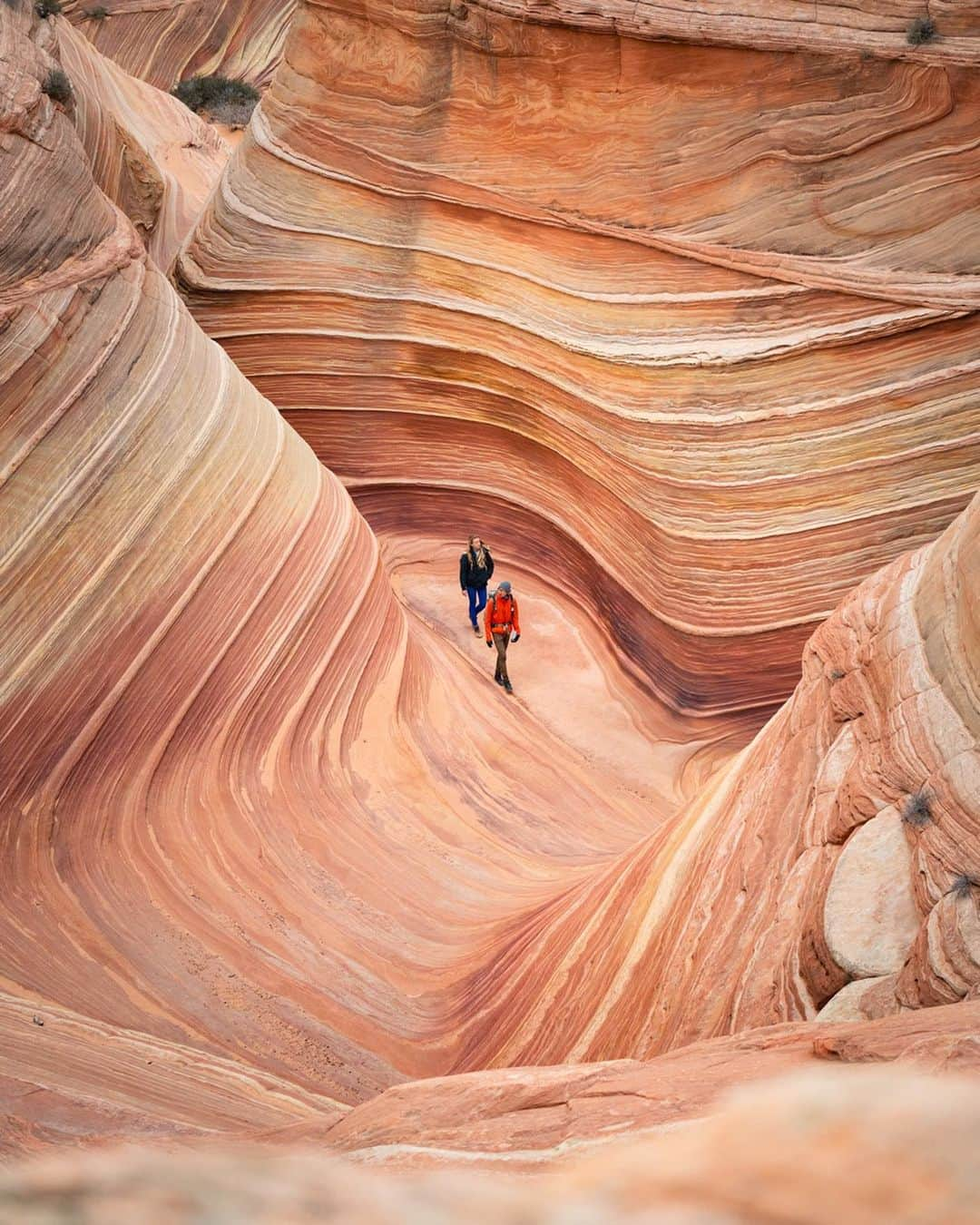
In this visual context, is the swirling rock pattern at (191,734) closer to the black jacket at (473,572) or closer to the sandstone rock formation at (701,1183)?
the black jacket at (473,572)

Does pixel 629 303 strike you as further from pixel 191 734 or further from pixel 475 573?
pixel 191 734

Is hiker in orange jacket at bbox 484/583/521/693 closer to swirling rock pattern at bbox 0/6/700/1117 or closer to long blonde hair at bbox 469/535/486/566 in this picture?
long blonde hair at bbox 469/535/486/566

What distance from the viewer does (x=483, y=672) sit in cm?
960

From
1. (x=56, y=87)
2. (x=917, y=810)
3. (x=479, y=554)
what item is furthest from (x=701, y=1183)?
(x=479, y=554)

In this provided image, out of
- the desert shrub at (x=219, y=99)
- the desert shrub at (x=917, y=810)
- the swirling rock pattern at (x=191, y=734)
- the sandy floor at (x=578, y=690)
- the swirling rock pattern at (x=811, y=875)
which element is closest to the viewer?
the swirling rock pattern at (x=811, y=875)

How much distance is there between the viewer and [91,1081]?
4418mm

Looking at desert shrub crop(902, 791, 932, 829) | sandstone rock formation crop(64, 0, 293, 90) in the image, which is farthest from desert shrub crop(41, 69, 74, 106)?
sandstone rock formation crop(64, 0, 293, 90)

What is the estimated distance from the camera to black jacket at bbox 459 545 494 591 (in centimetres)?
1012

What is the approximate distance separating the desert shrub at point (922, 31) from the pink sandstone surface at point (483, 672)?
0.16 m

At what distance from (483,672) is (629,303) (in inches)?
126

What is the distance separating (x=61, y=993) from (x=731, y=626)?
228 inches

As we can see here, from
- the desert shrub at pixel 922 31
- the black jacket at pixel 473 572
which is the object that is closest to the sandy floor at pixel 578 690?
the black jacket at pixel 473 572

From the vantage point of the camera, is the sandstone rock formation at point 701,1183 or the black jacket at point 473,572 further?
the black jacket at point 473,572

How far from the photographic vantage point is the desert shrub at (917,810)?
4.05 m
